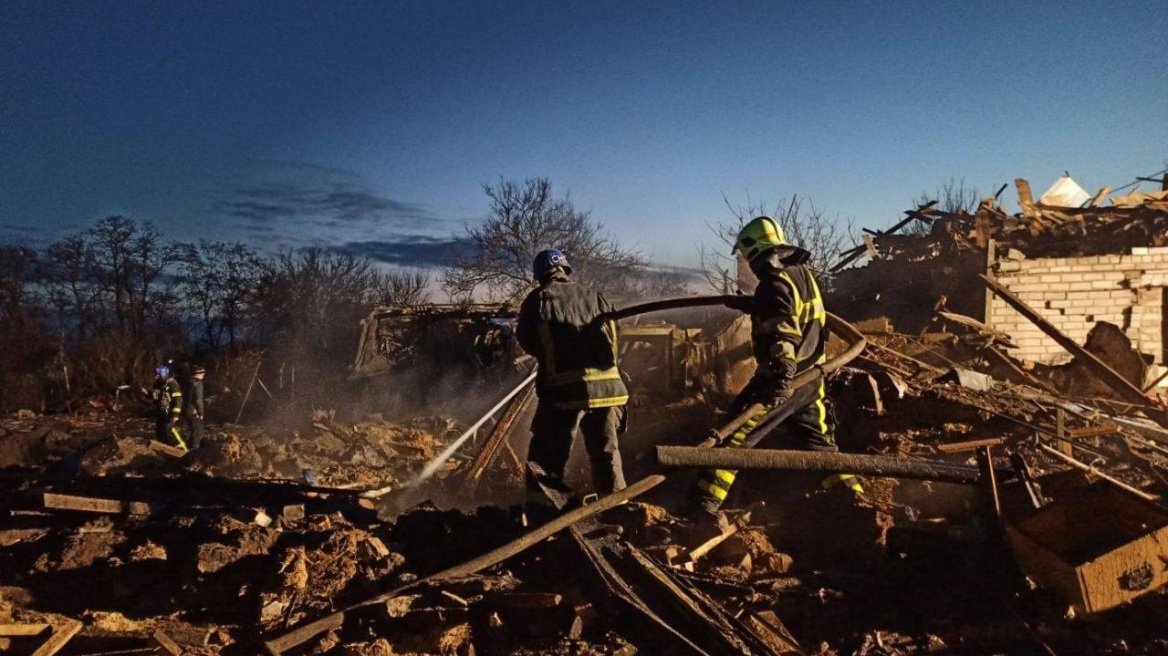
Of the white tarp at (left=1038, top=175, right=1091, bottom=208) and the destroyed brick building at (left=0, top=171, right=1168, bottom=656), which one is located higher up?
the white tarp at (left=1038, top=175, right=1091, bottom=208)

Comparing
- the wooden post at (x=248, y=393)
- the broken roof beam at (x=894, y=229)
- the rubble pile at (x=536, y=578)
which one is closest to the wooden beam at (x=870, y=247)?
the broken roof beam at (x=894, y=229)

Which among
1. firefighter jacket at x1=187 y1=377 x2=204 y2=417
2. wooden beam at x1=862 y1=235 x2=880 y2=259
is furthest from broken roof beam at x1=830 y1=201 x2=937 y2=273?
firefighter jacket at x1=187 y1=377 x2=204 y2=417

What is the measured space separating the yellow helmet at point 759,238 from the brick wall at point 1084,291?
967cm

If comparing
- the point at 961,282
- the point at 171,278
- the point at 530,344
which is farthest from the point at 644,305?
the point at 171,278

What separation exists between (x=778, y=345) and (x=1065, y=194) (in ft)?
43.6

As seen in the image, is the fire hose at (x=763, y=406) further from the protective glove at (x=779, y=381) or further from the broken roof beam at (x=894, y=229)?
the broken roof beam at (x=894, y=229)

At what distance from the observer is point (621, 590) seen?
3211 mm

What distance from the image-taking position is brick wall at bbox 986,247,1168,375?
12195 mm

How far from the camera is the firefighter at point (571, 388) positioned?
4680 mm

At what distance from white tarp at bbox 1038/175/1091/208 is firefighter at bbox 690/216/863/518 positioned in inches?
470

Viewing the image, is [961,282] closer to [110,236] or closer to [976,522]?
[976,522]

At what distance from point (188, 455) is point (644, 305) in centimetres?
670

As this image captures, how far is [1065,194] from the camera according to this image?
13.9 meters

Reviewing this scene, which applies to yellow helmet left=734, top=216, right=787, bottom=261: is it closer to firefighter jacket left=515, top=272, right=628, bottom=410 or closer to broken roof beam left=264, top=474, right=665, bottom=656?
firefighter jacket left=515, top=272, right=628, bottom=410
